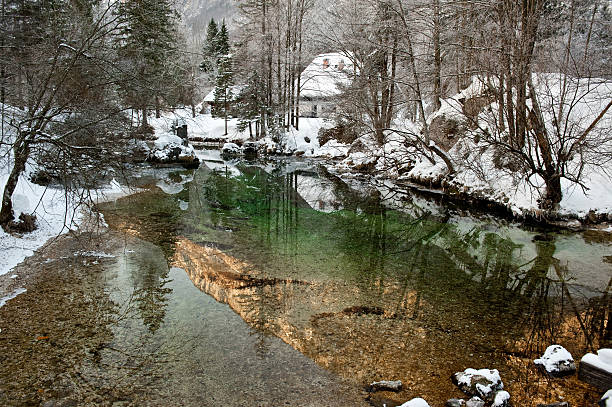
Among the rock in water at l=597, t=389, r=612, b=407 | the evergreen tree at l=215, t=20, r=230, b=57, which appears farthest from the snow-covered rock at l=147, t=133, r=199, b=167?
the evergreen tree at l=215, t=20, r=230, b=57

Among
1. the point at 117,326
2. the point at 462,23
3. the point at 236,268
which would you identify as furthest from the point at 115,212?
the point at 462,23

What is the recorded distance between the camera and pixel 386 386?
4473mm

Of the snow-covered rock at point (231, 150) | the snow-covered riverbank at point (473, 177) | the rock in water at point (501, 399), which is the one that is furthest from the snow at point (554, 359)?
the snow-covered rock at point (231, 150)

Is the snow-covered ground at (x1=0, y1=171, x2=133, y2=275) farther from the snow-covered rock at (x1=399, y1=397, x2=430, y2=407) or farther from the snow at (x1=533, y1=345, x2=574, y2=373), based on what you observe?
the snow at (x1=533, y1=345, x2=574, y2=373)

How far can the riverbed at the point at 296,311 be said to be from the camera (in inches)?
177

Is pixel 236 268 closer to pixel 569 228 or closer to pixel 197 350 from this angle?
pixel 197 350

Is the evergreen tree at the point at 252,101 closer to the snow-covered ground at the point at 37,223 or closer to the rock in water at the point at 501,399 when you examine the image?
the snow-covered ground at the point at 37,223

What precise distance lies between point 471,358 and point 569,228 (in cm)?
835

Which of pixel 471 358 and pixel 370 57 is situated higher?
pixel 370 57

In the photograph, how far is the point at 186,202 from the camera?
46.1 ft

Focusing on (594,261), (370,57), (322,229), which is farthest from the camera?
(370,57)

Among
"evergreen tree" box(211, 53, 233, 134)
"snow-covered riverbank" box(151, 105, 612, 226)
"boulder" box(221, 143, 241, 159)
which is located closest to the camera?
"snow-covered riverbank" box(151, 105, 612, 226)

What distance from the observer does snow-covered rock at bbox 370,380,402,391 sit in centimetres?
445

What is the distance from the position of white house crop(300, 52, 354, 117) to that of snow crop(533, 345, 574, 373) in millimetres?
22168
